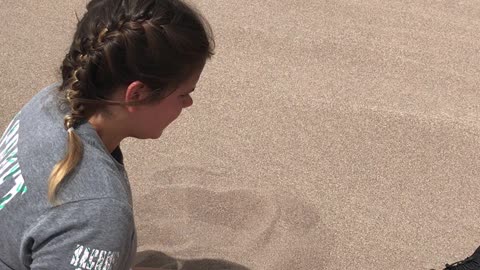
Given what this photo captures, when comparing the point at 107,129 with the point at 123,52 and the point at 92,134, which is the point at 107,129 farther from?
the point at 123,52

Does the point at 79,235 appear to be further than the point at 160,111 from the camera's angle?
No

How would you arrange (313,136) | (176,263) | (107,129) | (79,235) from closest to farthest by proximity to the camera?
(79,235) → (107,129) → (176,263) → (313,136)

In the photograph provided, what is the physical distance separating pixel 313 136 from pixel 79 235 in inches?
56.6

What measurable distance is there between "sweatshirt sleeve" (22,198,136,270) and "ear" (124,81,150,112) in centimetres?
20

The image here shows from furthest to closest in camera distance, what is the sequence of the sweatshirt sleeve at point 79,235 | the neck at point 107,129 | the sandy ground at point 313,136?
the sandy ground at point 313,136 → the neck at point 107,129 → the sweatshirt sleeve at point 79,235

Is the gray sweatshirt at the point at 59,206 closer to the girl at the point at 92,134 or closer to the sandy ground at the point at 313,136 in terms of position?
the girl at the point at 92,134

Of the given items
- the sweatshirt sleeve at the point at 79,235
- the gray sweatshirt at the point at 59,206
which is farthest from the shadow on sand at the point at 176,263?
the sweatshirt sleeve at the point at 79,235

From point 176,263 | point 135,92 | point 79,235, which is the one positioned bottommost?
point 176,263

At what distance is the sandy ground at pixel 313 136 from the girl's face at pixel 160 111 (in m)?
0.77

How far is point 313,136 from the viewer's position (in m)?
2.44

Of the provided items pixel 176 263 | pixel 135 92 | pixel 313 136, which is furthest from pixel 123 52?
pixel 313 136

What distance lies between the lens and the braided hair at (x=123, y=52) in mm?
1168

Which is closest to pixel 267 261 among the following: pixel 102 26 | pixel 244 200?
pixel 244 200

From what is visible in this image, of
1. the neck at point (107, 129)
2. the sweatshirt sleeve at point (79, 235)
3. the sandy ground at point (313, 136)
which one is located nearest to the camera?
the sweatshirt sleeve at point (79, 235)
